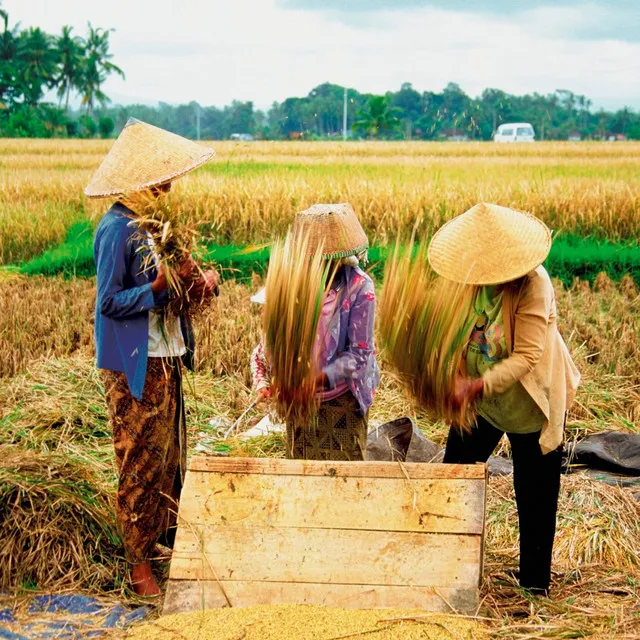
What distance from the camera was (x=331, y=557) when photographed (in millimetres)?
2232

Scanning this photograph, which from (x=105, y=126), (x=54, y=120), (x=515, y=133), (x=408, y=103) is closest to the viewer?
(x=515, y=133)

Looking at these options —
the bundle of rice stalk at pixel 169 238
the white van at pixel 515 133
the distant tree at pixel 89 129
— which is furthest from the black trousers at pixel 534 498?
the distant tree at pixel 89 129

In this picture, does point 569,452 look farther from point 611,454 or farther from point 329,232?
point 329,232

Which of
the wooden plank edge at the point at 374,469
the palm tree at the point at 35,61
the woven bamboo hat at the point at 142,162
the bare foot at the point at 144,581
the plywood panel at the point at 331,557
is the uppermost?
the palm tree at the point at 35,61

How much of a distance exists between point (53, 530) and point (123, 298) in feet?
2.79

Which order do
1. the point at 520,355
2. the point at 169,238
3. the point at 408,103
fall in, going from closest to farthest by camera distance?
the point at 520,355 < the point at 169,238 < the point at 408,103

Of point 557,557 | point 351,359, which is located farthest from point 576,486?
point 351,359

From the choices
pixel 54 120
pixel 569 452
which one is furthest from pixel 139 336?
pixel 54 120

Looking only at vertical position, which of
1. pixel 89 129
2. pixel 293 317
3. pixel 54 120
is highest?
pixel 54 120

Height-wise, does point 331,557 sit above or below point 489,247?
below

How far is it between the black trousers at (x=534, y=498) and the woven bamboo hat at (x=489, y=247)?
0.50 metres

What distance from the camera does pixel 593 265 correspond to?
748 centimetres

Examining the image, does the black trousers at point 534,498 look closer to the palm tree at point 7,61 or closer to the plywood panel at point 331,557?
the plywood panel at point 331,557

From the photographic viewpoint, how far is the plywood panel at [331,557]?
7.23 feet
